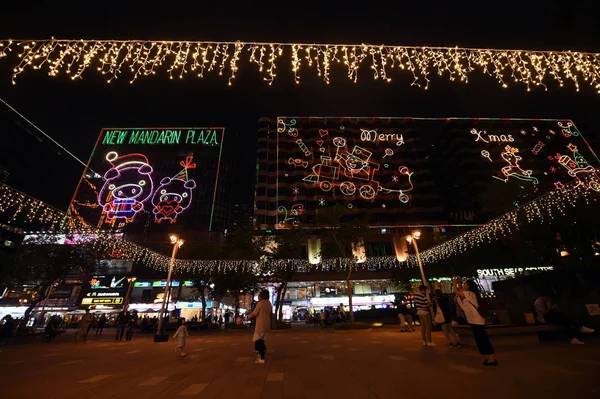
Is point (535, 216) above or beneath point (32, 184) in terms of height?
beneath

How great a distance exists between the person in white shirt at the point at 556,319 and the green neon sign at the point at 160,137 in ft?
159

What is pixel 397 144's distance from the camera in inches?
1855

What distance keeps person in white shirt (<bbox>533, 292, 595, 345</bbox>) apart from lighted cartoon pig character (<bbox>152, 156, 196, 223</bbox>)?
40933 millimetres

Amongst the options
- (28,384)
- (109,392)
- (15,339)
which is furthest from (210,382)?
(15,339)

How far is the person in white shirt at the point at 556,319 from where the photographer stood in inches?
273

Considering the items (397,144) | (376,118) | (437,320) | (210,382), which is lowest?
(210,382)

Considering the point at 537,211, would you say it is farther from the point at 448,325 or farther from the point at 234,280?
the point at 234,280

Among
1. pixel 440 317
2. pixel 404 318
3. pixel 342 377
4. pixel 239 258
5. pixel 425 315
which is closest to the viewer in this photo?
pixel 342 377

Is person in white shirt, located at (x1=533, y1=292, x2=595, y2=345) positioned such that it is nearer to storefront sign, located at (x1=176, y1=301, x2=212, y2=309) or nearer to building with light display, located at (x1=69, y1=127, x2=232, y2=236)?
storefront sign, located at (x1=176, y1=301, x2=212, y2=309)

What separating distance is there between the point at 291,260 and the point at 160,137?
121 ft

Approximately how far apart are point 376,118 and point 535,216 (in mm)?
39929

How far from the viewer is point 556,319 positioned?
296 inches

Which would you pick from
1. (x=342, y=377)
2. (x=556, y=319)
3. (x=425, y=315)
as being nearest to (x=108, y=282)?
(x=425, y=315)

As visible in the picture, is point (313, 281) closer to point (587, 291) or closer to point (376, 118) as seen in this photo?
point (587, 291)
